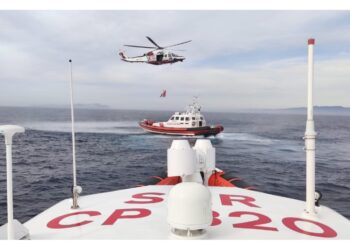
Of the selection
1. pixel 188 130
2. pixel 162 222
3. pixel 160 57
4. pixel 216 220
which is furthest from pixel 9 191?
pixel 188 130

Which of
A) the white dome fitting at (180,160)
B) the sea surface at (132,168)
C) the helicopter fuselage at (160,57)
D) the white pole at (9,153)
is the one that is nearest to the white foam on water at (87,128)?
the sea surface at (132,168)

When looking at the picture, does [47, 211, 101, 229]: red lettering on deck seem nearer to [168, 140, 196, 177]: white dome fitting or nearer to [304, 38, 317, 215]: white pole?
[168, 140, 196, 177]: white dome fitting

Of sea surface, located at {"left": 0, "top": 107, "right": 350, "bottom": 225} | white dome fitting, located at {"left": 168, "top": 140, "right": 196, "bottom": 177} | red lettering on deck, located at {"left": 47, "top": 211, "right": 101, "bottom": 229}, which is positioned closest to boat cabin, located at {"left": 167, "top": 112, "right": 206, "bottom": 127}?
sea surface, located at {"left": 0, "top": 107, "right": 350, "bottom": 225}

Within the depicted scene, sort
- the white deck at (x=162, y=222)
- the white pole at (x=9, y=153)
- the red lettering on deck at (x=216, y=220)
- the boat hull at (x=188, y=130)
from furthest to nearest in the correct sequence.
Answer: the boat hull at (x=188, y=130) → the red lettering on deck at (x=216, y=220) → the white deck at (x=162, y=222) → the white pole at (x=9, y=153)

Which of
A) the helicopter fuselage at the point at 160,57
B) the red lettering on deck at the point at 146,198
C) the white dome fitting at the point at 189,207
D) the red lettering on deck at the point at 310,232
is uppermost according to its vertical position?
the helicopter fuselage at the point at 160,57

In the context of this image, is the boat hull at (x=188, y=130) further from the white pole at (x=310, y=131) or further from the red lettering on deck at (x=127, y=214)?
the white pole at (x=310, y=131)
